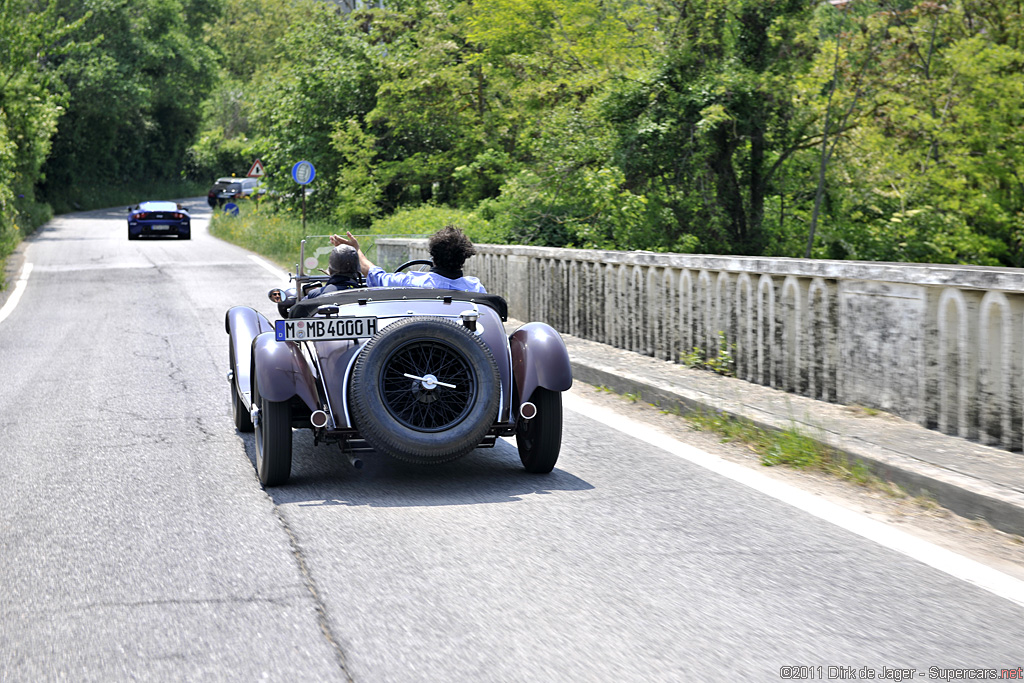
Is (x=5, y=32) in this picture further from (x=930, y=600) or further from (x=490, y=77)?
(x=930, y=600)

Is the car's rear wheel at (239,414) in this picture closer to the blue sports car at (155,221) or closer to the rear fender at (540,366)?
the rear fender at (540,366)

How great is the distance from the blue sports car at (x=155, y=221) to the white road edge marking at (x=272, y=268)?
857 centimetres

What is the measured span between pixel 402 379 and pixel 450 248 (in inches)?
44.3

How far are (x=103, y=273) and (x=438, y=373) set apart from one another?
765 inches

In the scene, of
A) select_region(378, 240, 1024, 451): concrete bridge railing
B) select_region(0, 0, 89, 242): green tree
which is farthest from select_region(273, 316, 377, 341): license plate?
select_region(0, 0, 89, 242): green tree

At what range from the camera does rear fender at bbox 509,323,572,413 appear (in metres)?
5.75

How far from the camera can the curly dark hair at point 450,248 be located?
624 cm

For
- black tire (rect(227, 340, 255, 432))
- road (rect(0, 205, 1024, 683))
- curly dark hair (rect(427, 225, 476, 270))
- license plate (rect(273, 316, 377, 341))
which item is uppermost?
curly dark hair (rect(427, 225, 476, 270))

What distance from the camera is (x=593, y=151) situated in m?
19.2

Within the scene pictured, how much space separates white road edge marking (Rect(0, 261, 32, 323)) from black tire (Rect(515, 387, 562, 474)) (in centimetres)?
1185

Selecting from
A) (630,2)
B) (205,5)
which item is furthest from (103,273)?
(205,5)

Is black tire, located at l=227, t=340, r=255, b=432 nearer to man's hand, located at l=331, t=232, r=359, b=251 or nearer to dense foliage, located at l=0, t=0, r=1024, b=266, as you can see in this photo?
man's hand, located at l=331, t=232, r=359, b=251

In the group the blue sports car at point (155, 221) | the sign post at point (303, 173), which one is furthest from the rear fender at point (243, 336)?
the blue sports car at point (155, 221)

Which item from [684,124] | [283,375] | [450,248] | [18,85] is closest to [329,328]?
[283,375]
